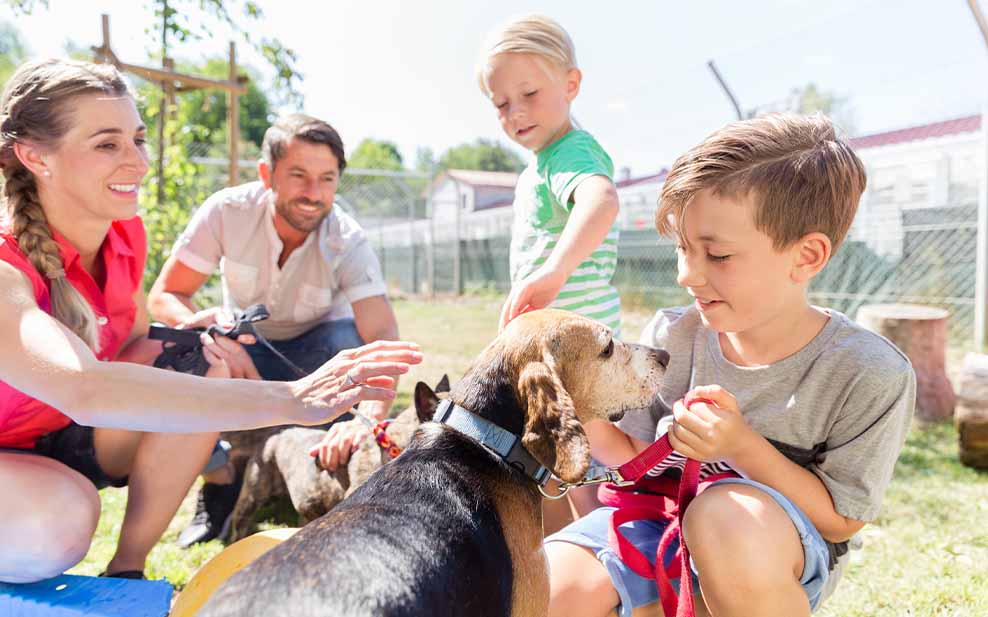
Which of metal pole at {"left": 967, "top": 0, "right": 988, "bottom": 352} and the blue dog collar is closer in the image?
the blue dog collar

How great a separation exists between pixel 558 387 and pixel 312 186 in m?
2.82

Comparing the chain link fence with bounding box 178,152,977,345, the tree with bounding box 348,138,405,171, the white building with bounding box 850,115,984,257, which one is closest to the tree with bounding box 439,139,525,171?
the tree with bounding box 348,138,405,171

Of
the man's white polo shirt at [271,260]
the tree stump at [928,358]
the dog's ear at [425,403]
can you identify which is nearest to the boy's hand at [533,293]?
the dog's ear at [425,403]

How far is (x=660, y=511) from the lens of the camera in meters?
2.52

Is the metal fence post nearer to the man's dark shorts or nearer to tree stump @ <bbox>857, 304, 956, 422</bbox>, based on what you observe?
tree stump @ <bbox>857, 304, 956, 422</bbox>

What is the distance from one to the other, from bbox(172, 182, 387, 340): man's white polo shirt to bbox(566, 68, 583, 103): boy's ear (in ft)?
6.26

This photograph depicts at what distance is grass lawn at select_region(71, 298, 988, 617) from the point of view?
3.11 m

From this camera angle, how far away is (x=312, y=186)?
446 cm

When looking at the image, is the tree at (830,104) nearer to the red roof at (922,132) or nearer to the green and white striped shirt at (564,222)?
the red roof at (922,132)

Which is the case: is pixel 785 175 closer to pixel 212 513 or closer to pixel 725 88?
pixel 212 513

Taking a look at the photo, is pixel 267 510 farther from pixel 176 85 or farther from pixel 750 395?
pixel 176 85

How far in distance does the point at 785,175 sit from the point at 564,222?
1.46 metres

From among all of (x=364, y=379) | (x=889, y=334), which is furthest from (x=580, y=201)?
(x=889, y=334)

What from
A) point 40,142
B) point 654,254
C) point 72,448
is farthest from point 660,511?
point 654,254
